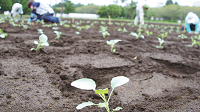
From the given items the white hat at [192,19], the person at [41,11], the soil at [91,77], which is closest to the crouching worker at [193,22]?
the white hat at [192,19]

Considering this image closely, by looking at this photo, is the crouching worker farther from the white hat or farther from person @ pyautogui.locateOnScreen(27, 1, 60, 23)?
person @ pyautogui.locateOnScreen(27, 1, 60, 23)

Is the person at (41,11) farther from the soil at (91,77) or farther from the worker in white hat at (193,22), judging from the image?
the worker in white hat at (193,22)

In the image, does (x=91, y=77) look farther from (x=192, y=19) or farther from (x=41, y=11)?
(x=192, y=19)

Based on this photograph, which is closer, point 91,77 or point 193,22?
point 91,77

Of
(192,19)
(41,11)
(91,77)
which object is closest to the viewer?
(91,77)

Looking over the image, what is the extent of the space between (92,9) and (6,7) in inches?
1293

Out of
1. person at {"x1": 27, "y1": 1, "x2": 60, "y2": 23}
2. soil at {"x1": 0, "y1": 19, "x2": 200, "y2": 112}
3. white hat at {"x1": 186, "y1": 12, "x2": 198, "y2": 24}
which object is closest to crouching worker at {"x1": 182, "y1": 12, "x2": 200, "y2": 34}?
white hat at {"x1": 186, "y1": 12, "x2": 198, "y2": 24}

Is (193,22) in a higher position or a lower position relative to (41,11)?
lower

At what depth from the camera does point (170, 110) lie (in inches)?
41.9

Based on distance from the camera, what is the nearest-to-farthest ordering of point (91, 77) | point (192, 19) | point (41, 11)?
point (91, 77) → point (192, 19) → point (41, 11)

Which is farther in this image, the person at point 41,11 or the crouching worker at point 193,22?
the person at point 41,11

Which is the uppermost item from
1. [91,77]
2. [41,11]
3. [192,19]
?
[41,11]

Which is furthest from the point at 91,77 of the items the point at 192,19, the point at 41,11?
the point at 192,19

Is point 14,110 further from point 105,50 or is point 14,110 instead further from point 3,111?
point 105,50
